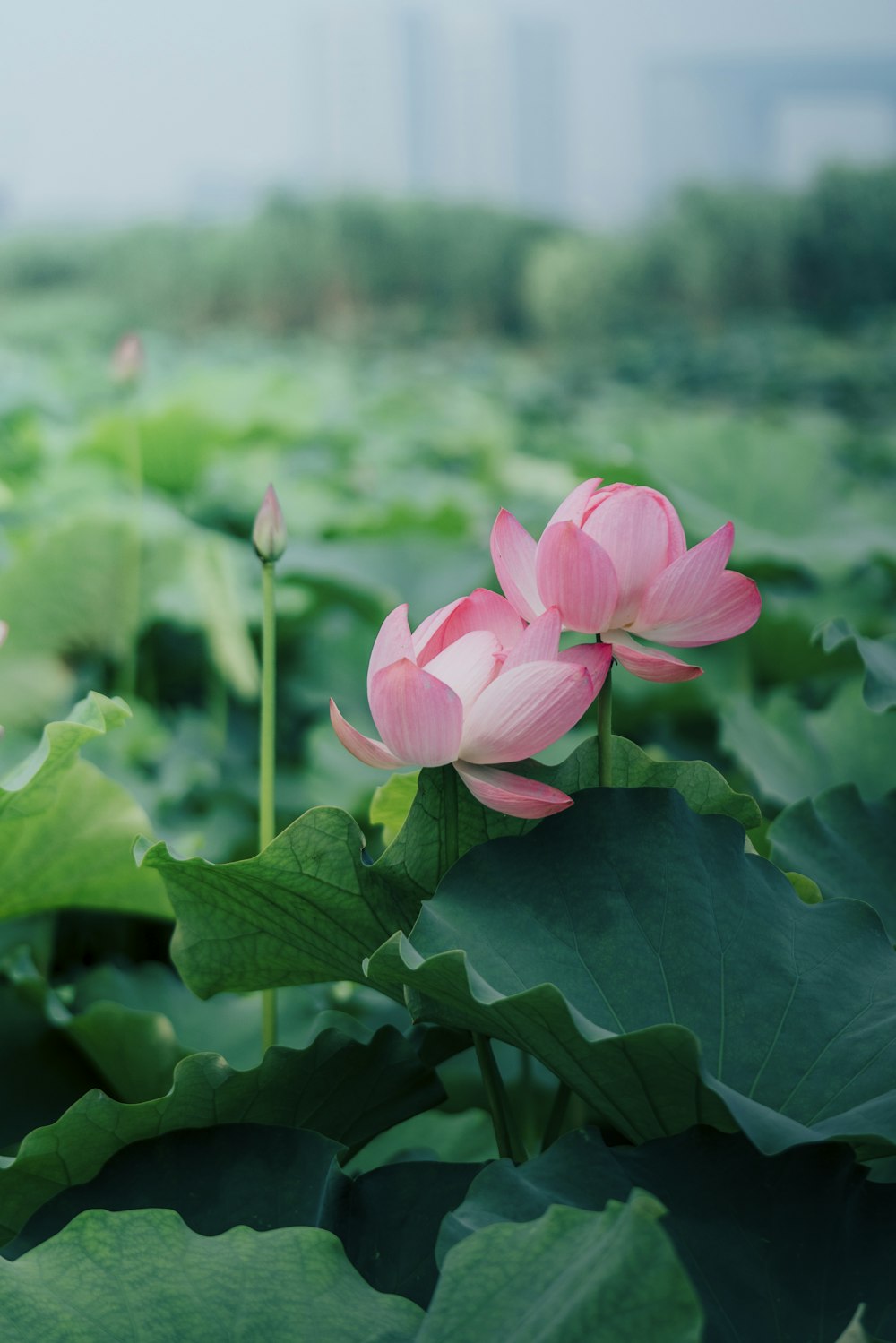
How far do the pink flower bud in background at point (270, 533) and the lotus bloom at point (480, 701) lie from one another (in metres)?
0.14

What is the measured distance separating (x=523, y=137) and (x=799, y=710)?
26.7 m

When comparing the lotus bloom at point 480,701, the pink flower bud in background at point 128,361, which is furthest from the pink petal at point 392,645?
the pink flower bud in background at point 128,361

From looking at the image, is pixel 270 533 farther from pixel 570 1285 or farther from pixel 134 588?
pixel 134 588

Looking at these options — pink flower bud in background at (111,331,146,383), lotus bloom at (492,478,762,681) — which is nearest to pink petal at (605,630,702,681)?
lotus bloom at (492,478,762,681)

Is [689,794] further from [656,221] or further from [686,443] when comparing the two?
[656,221]

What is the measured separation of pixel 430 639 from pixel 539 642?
54 millimetres

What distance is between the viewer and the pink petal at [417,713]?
1.41 ft

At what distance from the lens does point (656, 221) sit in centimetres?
1647

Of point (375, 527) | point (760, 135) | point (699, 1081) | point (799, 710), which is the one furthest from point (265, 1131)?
point (760, 135)

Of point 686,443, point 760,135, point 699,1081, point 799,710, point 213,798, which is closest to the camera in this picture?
point 699,1081

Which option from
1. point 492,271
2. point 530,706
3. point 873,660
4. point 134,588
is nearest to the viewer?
point 530,706

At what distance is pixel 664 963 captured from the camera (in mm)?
473

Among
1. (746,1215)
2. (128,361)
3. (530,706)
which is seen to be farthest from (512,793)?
(128,361)

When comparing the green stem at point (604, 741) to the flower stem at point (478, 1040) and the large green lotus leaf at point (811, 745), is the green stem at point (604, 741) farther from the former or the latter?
the large green lotus leaf at point (811, 745)
